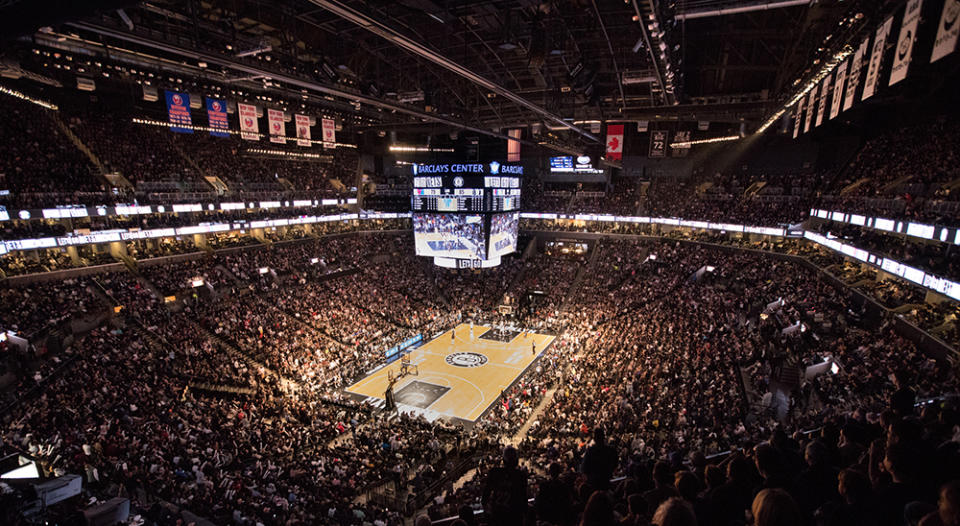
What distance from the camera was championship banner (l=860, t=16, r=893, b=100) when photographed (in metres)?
8.36

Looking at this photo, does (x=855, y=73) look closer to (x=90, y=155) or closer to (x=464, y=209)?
(x=464, y=209)

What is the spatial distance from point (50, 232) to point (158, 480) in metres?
17.9

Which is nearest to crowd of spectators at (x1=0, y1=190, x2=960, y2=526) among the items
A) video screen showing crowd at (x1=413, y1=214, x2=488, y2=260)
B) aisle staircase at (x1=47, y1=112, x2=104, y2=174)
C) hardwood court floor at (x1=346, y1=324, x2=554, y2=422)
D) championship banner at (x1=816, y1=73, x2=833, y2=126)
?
hardwood court floor at (x1=346, y1=324, x2=554, y2=422)

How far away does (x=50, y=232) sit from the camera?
2175 cm

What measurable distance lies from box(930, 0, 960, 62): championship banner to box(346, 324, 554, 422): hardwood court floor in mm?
16369

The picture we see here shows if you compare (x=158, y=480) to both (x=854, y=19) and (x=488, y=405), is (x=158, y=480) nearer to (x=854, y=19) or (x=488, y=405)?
(x=488, y=405)

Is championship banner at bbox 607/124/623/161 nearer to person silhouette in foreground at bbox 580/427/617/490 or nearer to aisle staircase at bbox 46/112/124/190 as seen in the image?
person silhouette in foreground at bbox 580/427/617/490

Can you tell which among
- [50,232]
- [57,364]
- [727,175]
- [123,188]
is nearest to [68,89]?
[123,188]

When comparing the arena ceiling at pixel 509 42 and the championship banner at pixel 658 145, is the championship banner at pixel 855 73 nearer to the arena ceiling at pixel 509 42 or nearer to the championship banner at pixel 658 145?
the arena ceiling at pixel 509 42

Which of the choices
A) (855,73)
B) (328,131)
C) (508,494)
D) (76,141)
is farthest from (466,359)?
(76,141)

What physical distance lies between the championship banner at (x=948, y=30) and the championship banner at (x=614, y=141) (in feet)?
63.6

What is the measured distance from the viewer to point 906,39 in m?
7.41

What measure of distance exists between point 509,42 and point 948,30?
27.6 feet

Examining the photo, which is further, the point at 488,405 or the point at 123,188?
the point at 123,188
